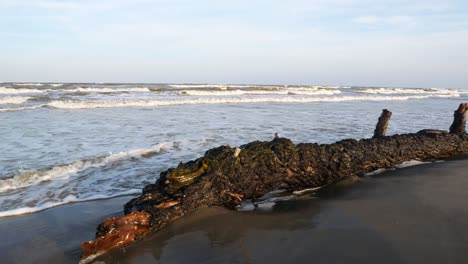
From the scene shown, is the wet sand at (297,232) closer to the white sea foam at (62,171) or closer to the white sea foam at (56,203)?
the white sea foam at (56,203)

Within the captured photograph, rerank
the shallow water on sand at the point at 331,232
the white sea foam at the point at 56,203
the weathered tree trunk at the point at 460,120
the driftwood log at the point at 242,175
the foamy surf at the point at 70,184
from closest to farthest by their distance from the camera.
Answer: the shallow water on sand at the point at 331,232 < the driftwood log at the point at 242,175 < the white sea foam at the point at 56,203 < the foamy surf at the point at 70,184 < the weathered tree trunk at the point at 460,120

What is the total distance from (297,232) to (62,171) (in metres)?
4.23

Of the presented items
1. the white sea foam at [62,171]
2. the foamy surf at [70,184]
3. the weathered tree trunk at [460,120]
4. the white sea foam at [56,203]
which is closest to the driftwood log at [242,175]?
the weathered tree trunk at [460,120]

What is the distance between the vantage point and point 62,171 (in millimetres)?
6074

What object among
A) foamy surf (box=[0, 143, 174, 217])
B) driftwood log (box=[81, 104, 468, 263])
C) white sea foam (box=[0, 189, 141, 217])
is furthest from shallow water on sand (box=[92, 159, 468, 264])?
foamy surf (box=[0, 143, 174, 217])

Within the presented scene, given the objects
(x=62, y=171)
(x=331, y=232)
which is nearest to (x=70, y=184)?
(x=62, y=171)

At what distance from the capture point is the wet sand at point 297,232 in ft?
10.3

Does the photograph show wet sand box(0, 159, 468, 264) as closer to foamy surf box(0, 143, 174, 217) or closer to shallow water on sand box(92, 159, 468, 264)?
shallow water on sand box(92, 159, 468, 264)

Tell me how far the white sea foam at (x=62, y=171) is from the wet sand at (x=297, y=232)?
4.40ft

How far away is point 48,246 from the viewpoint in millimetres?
3521

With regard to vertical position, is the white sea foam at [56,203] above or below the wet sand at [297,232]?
below

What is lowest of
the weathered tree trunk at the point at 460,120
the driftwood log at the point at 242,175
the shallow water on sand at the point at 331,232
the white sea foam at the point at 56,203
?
the white sea foam at the point at 56,203

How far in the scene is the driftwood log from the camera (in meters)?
3.50

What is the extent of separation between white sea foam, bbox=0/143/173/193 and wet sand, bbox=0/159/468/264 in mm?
1341
